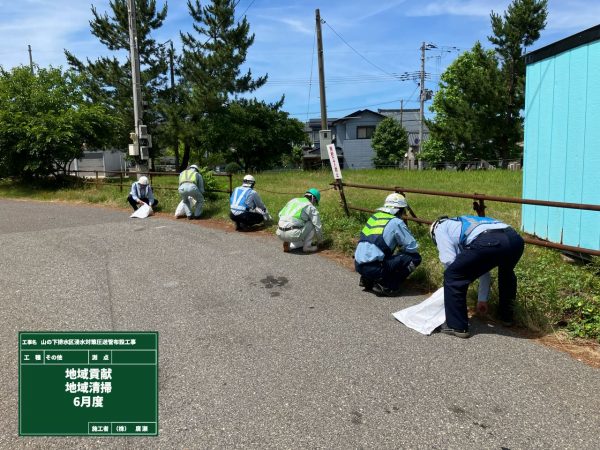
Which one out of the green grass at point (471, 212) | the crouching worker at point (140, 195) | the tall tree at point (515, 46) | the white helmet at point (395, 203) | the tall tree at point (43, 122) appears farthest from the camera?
the tall tree at point (515, 46)

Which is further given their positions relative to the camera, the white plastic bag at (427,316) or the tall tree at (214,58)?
Result: the tall tree at (214,58)

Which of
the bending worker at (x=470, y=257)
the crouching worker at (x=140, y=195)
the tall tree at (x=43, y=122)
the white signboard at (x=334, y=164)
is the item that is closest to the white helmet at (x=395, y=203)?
the bending worker at (x=470, y=257)

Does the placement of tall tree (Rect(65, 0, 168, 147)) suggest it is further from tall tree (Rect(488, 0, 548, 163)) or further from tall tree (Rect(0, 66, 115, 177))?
tall tree (Rect(488, 0, 548, 163))

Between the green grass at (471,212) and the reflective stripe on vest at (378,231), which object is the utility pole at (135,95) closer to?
the green grass at (471,212)

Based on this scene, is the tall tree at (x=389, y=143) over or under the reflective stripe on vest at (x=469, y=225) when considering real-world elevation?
over

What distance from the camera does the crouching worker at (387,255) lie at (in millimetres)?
4961

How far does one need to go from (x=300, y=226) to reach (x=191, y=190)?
403 cm

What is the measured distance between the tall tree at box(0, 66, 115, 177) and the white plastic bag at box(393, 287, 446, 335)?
15.2 metres

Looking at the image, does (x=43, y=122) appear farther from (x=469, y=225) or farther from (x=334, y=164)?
(x=469, y=225)

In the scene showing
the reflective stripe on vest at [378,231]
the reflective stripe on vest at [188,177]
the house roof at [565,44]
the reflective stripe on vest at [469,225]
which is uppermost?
the house roof at [565,44]

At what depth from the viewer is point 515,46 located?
2489 cm

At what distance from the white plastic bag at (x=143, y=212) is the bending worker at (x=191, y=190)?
1.07m

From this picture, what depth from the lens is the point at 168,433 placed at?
2.70 meters

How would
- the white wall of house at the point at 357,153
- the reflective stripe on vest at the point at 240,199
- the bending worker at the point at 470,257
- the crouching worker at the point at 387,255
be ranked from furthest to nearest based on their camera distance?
the white wall of house at the point at 357,153, the reflective stripe on vest at the point at 240,199, the crouching worker at the point at 387,255, the bending worker at the point at 470,257
